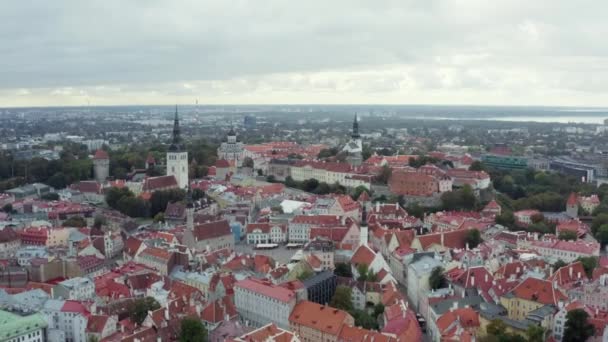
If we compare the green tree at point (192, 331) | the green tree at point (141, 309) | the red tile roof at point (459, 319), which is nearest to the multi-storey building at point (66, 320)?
the green tree at point (141, 309)

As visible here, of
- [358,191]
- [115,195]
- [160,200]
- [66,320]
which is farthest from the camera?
[358,191]

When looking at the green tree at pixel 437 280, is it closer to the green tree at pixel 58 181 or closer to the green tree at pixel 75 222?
the green tree at pixel 75 222

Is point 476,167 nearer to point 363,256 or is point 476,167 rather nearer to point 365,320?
point 363,256

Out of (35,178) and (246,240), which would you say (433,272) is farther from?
(35,178)

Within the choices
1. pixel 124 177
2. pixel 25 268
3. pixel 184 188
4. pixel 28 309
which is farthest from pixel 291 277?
pixel 124 177

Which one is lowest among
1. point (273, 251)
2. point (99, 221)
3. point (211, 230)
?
point (273, 251)

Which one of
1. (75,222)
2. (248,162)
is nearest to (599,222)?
(75,222)
